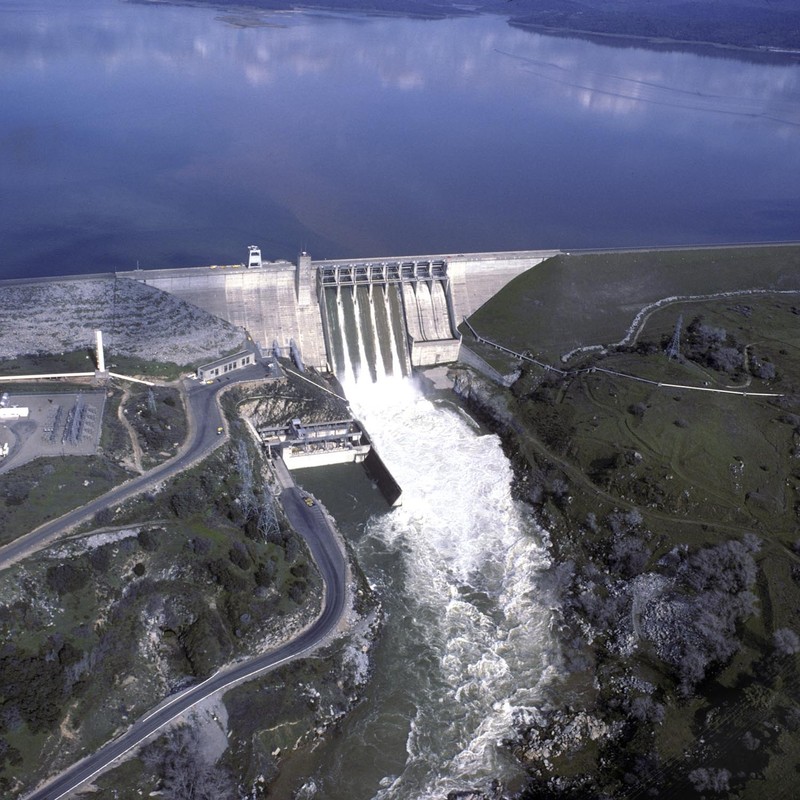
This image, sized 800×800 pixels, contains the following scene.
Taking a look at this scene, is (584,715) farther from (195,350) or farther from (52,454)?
(195,350)

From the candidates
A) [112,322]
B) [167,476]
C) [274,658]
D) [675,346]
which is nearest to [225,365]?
[112,322]

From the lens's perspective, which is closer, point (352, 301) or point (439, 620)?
point (439, 620)

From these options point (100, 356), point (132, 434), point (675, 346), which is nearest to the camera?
point (132, 434)

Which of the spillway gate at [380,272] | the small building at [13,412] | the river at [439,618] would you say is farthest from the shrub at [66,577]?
the spillway gate at [380,272]

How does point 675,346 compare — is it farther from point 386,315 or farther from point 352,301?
point 352,301

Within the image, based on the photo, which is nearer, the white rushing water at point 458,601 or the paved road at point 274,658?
the paved road at point 274,658

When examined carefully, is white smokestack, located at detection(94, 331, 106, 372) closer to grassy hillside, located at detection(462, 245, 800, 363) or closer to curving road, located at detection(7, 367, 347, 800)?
curving road, located at detection(7, 367, 347, 800)

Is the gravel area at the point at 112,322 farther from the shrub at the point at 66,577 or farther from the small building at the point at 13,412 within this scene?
the shrub at the point at 66,577
